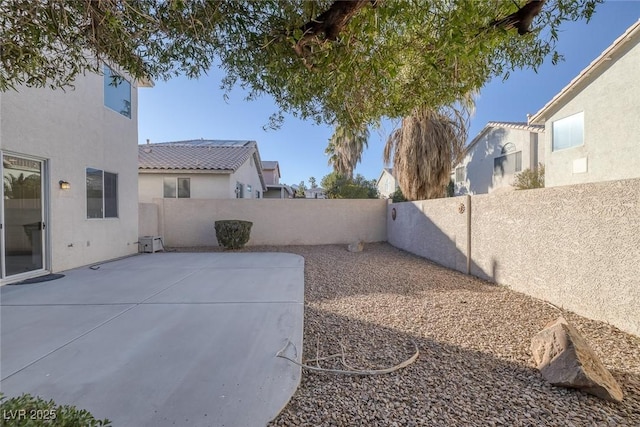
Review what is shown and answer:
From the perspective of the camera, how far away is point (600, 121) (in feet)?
30.7

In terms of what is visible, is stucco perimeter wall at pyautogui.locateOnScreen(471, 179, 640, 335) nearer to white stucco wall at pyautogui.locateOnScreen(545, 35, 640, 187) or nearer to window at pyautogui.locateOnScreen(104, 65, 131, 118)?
white stucco wall at pyautogui.locateOnScreen(545, 35, 640, 187)

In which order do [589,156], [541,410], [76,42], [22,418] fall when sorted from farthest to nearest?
[589,156]
[76,42]
[541,410]
[22,418]

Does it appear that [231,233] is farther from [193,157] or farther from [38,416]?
[38,416]

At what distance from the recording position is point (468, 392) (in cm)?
247

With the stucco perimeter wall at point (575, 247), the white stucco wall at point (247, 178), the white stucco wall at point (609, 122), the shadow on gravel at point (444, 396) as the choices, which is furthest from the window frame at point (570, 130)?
the white stucco wall at point (247, 178)

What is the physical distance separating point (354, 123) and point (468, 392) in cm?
354

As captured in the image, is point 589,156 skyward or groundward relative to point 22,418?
skyward

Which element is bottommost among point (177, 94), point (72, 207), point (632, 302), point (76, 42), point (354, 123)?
point (632, 302)

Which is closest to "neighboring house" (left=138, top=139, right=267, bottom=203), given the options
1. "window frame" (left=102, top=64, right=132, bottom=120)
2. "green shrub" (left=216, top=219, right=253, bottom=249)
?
"green shrub" (left=216, top=219, right=253, bottom=249)

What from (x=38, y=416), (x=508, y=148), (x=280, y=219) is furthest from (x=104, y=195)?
(x=508, y=148)

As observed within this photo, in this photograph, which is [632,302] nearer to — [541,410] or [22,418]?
[541,410]

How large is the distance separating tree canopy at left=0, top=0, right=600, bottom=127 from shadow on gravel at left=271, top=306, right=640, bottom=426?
2999 millimetres

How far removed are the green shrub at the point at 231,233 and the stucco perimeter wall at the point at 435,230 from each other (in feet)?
19.5

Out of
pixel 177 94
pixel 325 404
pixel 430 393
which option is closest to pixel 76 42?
pixel 177 94
